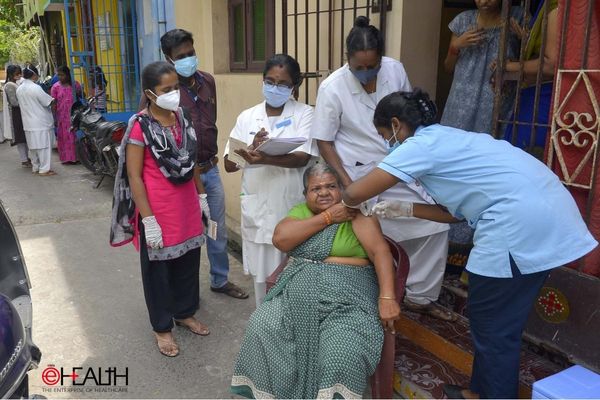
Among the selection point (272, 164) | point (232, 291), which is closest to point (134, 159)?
point (272, 164)

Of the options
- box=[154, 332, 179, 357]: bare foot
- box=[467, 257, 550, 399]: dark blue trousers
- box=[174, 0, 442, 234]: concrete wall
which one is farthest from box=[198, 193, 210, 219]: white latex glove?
box=[467, 257, 550, 399]: dark blue trousers

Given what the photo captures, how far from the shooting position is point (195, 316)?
3.71 m

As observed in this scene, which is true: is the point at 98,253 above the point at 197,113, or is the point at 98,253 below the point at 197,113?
below

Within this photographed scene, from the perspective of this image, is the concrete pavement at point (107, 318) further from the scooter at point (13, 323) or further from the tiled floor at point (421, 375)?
the tiled floor at point (421, 375)

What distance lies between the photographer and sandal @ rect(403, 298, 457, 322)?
3104 mm

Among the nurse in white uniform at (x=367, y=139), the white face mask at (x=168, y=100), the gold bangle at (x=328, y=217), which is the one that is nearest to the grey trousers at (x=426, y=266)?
the nurse in white uniform at (x=367, y=139)

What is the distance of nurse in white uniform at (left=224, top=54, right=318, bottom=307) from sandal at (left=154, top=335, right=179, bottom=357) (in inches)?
26.8

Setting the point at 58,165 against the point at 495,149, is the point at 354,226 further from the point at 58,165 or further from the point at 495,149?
the point at 58,165

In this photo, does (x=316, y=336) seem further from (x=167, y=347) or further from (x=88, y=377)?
(x=88, y=377)

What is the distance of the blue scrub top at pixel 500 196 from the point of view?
201cm

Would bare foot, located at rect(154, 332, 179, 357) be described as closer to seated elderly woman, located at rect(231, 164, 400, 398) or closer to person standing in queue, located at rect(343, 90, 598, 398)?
seated elderly woman, located at rect(231, 164, 400, 398)

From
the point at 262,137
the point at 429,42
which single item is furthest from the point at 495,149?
the point at 429,42

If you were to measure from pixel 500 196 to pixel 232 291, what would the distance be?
2.43 metres

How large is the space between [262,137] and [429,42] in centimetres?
132
